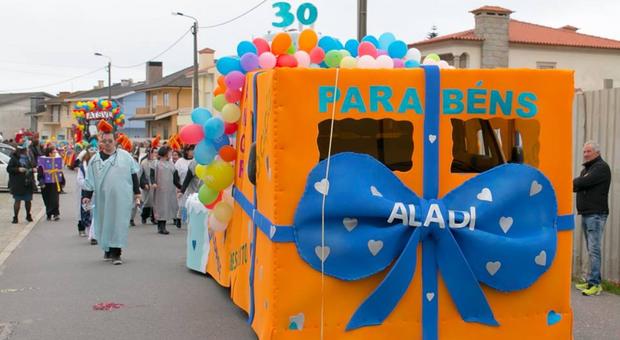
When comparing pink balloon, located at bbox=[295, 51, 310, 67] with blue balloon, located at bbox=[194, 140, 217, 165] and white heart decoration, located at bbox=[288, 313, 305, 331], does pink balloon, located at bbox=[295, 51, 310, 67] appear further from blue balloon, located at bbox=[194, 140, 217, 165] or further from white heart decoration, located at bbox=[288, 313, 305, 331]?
white heart decoration, located at bbox=[288, 313, 305, 331]

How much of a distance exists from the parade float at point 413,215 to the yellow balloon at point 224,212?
2040 mm

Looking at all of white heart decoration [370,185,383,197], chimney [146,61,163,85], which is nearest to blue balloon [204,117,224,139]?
white heart decoration [370,185,383,197]

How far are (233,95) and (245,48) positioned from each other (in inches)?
18.3

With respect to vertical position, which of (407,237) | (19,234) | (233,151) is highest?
(233,151)

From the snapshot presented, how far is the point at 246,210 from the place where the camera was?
6.83 meters

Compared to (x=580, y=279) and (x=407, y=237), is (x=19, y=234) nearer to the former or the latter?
(x=580, y=279)

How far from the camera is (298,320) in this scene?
531 centimetres

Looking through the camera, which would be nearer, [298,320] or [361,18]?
[298,320]

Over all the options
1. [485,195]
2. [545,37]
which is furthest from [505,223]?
[545,37]

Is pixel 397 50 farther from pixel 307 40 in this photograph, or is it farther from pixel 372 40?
pixel 307 40

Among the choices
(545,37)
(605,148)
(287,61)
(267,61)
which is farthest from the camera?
(545,37)

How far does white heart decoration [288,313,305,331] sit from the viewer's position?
530 centimetres

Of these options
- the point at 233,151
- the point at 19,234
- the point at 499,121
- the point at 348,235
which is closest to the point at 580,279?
the point at 499,121

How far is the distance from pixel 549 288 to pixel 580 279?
13.6ft
